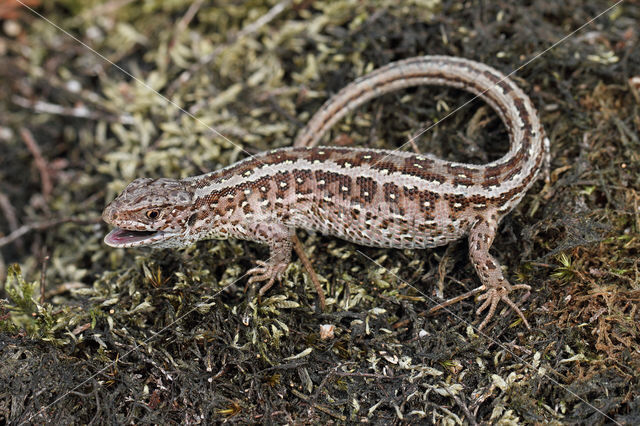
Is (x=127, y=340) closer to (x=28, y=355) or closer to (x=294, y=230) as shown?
(x=28, y=355)

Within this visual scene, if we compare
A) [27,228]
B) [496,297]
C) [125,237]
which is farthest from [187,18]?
[496,297]

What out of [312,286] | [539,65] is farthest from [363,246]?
[539,65]

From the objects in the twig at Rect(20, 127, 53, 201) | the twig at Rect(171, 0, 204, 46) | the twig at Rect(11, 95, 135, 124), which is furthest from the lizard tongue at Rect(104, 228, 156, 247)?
the twig at Rect(171, 0, 204, 46)

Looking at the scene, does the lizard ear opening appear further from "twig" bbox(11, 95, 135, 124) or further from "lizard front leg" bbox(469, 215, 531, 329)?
"lizard front leg" bbox(469, 215, 531, 329)

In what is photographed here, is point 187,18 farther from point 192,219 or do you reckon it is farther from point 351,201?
point 351,201

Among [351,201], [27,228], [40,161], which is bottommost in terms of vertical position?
[27,228]

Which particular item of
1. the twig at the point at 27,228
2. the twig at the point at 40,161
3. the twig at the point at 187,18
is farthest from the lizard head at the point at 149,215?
the twig at the point at 187,18

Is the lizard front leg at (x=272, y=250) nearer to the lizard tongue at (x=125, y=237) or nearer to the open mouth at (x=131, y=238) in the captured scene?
the open mouth at (x=131, y=238)
